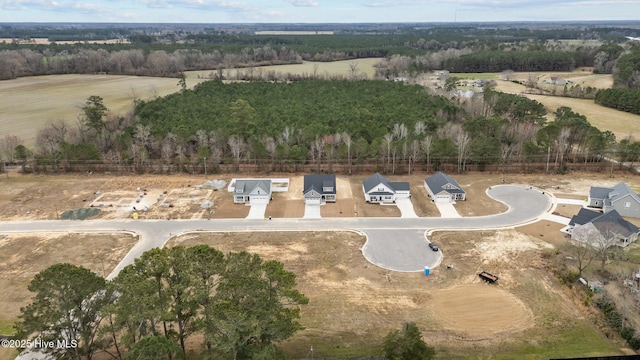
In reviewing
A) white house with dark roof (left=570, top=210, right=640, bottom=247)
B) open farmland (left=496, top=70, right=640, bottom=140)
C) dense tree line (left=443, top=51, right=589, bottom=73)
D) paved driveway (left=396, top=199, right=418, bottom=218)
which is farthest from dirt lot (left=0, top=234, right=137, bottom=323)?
dense tree line (left=443, top=51, right=589, bottom=73)

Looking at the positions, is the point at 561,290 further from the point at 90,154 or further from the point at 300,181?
the point at 90,154

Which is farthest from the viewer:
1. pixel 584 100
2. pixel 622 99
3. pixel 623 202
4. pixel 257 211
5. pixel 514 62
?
pixel 514 62

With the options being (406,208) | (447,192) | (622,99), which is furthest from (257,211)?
(622,99)

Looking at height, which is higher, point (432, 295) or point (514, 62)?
point (514, 62)

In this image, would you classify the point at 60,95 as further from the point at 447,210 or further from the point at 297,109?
the point at 447,210

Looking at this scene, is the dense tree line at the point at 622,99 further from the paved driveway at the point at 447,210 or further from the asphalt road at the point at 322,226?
the paved driveway at the point at 447,210

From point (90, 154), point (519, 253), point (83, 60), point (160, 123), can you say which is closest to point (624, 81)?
point (519, 253)
